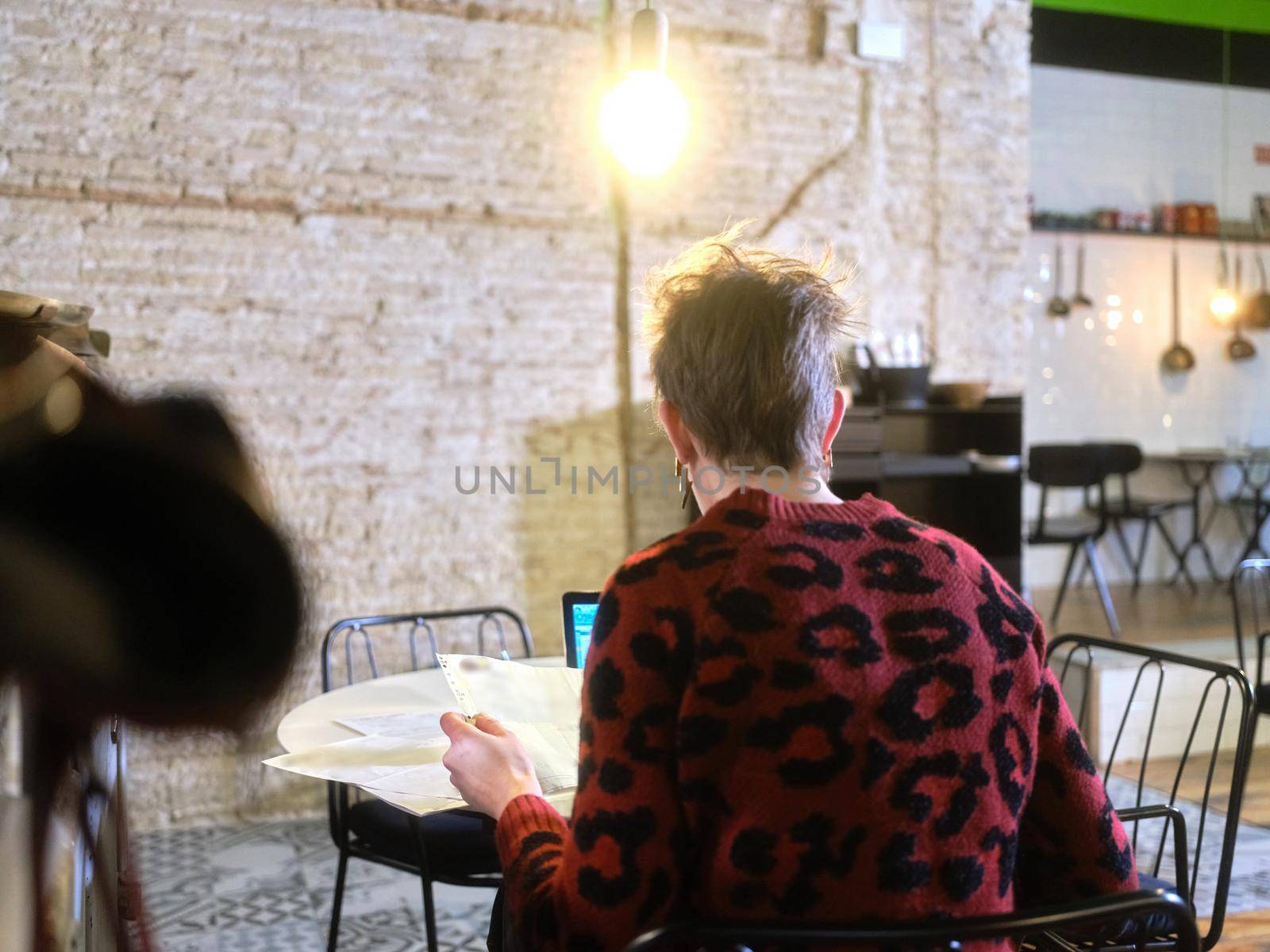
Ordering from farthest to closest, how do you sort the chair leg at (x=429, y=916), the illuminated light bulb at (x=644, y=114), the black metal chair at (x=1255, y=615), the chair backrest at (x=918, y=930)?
1. the black metal chair at (x=1255, y=615)
2. the illuminated light bulb at (x=644, y=114)
3. the chair leg at (x=429, y=916)
4. the chair backrest at (x=918, y=930)

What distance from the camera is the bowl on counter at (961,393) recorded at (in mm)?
4027

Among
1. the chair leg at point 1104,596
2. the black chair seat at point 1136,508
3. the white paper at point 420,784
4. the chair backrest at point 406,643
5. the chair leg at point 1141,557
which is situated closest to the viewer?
the white paper at point 420,784

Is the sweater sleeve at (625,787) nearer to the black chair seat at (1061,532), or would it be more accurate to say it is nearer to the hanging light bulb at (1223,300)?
the black chair seat at (1061,532)

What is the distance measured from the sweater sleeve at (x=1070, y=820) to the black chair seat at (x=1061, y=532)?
4.58 meters

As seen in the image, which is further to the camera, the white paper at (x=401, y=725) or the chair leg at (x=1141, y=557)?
the chair leg at (x=1141, y=557)

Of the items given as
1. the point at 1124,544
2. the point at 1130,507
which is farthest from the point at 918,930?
the point at 1124,544

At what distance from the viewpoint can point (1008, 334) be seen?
4.51 metres

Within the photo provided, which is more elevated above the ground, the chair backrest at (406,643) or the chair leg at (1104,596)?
the chair backrest at (406,643)

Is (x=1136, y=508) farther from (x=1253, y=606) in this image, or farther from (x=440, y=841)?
(x=440, y=841)

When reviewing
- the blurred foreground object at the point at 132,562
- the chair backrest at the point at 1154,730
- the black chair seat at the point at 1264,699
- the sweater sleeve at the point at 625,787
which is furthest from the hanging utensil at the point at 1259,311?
the blurred foreground object at the point at 132,562

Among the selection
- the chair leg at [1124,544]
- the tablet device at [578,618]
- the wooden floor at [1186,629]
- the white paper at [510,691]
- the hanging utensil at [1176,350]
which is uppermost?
the hanging utensil at [1176,350]

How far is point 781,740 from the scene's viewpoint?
985 millimetres

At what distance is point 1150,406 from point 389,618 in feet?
23.2

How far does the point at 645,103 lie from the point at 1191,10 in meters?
Result: 6.70
